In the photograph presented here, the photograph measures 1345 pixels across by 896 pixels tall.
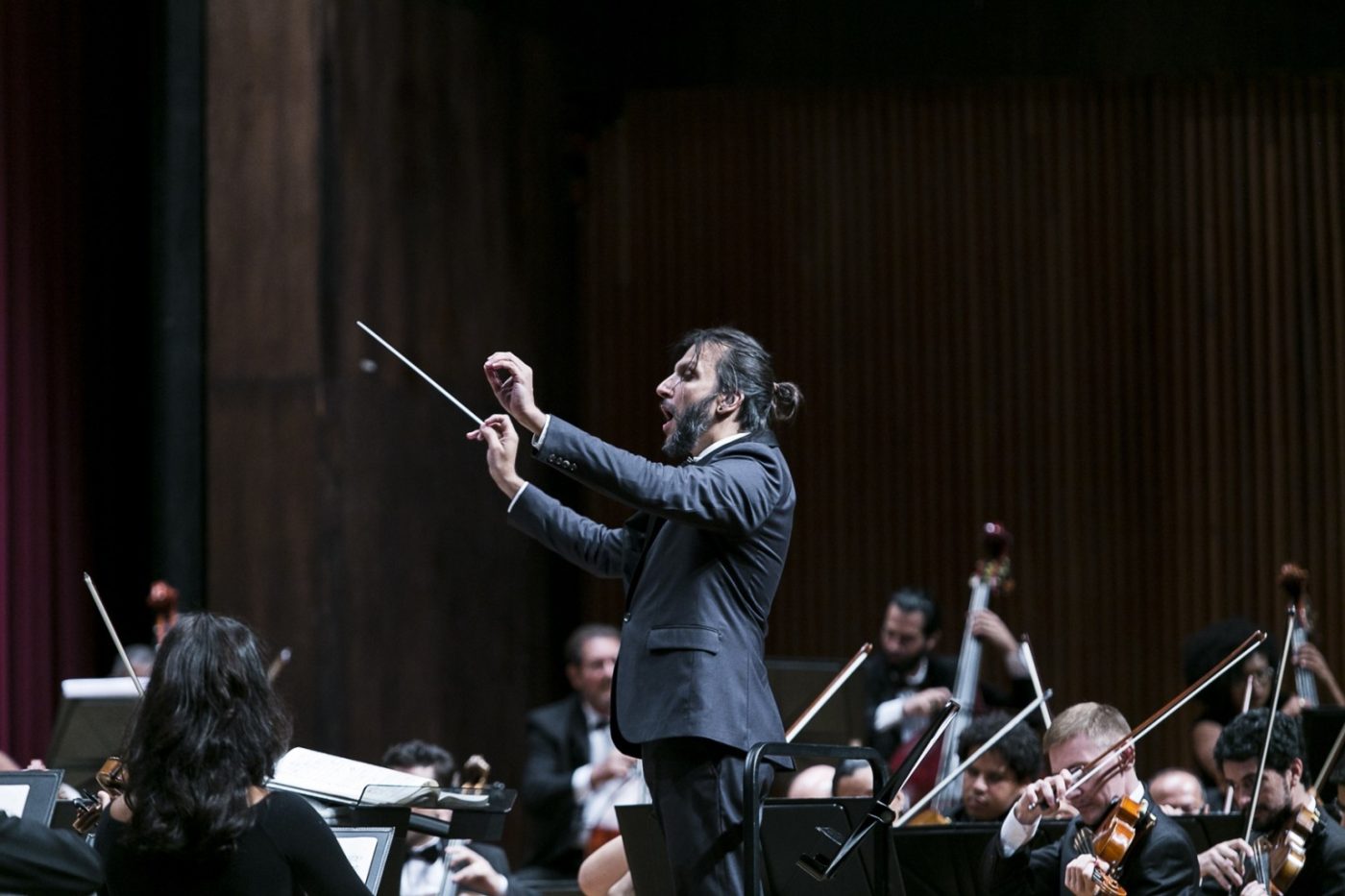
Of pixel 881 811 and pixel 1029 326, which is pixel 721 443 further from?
pixel 1029 326

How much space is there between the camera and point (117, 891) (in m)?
2.54

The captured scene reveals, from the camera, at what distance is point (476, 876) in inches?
152

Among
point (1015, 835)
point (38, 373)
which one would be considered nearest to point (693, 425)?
point (1015, 835)

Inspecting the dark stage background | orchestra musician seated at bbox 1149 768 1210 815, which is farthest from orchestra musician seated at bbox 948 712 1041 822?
the dark stage background

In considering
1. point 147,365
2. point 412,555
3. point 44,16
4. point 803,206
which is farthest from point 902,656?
point 44,16

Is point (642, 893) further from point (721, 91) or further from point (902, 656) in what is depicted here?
point (721, 91)

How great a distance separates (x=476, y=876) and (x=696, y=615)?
3.30 feet

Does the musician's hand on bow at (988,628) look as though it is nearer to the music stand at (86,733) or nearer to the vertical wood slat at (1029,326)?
the vertical wood slat at (1029,326)

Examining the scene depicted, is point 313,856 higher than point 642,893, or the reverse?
point 313,856

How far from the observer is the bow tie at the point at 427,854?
424 centimetres

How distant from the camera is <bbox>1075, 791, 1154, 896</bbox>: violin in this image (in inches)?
135

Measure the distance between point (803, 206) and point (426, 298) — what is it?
7.00 feet

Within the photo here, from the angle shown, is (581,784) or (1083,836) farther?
(581,784)

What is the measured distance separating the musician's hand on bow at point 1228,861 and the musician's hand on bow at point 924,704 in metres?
1.84
